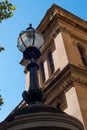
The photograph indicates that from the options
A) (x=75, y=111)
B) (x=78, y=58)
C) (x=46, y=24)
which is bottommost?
(x=75, y=111)

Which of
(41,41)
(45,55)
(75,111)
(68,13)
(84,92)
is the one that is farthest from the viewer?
(68,13)

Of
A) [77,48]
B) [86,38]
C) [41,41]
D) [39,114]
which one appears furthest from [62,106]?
[39,114]

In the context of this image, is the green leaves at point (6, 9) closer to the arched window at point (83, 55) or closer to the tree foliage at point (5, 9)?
the tree foliage at point (5, 9)

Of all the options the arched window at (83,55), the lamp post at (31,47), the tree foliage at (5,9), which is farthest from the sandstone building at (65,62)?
the lamp post at (31,47)

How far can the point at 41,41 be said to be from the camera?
15.9ft

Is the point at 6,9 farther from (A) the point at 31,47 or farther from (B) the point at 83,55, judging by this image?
(B) the point at 83,55

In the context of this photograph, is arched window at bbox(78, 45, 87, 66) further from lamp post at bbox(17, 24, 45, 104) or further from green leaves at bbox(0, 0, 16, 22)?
lamp post at bbox(17, 24, 45, 104)

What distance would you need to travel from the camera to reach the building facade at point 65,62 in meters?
13.1

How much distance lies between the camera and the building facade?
42.9 feet

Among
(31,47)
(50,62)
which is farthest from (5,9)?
(50,62)

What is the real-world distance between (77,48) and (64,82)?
4342 mm

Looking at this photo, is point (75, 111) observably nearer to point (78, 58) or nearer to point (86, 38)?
point (78, 58)

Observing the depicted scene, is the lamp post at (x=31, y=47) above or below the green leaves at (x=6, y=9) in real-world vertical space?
below

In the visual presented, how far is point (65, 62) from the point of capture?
50.1 ft
